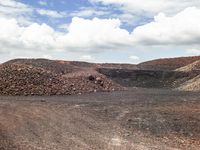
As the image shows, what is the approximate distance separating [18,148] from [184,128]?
27.2 feet

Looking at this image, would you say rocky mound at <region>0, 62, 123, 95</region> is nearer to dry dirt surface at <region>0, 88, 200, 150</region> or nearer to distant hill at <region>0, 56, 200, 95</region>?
distant hill at <region>0, 56, 200, 95</region>

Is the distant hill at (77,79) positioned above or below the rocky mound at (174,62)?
below

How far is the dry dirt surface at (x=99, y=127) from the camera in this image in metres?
15.7

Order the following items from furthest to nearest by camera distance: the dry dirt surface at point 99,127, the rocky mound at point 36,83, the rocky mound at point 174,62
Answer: the rocky mound at point 174,62 → the rocky mound at point 36,83 → the dry dirt surface at point 99,127

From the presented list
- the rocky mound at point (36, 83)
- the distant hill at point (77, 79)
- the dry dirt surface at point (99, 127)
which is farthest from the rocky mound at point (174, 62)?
the dry dirt surface at point (99, 127)

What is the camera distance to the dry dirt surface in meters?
15.7

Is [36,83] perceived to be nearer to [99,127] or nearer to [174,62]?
[99,127]

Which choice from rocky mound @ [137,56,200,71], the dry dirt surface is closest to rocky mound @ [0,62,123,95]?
the dry dirt surface

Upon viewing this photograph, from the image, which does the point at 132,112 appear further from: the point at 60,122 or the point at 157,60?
the point at 157,60

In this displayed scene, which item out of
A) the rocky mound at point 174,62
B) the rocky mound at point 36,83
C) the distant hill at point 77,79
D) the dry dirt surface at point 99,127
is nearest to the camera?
the dry dirt surface at point 99,127

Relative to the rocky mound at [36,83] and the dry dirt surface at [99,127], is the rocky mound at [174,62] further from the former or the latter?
the dry dirt surface at [99,127]

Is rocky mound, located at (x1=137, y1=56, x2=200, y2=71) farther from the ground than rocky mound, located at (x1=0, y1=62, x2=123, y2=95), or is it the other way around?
rocky mound, located at (x1=137, y1=56, x2=200, y2=71)

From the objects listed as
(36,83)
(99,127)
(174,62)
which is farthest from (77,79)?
(174,62)

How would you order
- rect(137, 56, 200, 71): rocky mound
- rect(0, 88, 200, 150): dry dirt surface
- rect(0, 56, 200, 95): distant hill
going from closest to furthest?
rect(0, 88, 200, 150): dry dirt surface < rect(0, 56, 200, 95): distant hill < rect(137, 56, 200, 71): rocky mound
